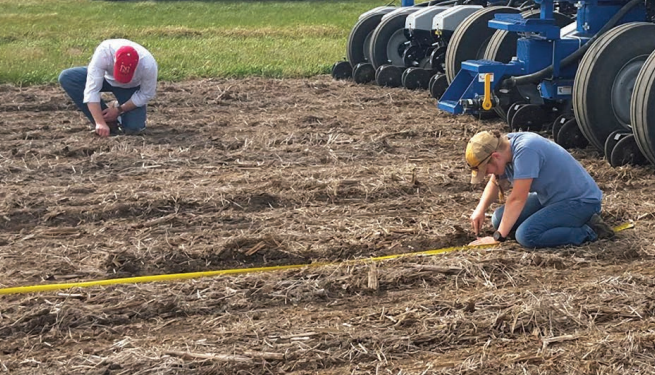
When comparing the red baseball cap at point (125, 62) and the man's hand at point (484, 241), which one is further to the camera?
the red baseball cap at point (125, 62)

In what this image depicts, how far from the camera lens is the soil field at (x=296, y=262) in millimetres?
4754

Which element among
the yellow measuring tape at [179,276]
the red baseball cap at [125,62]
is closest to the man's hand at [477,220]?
the yellow measuring tape at [179,276]

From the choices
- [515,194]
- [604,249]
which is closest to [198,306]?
[515,194]

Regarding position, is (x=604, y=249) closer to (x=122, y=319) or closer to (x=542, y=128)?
(x=122, y=319)

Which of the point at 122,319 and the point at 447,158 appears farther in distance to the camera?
the point at 447,158

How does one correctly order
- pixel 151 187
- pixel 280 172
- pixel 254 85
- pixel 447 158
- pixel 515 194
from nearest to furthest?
pixel 515 194 → pixel 151 187 → pixel 280 172 → pixel 447 158 → pixel 254 85

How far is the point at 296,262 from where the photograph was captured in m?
6.17

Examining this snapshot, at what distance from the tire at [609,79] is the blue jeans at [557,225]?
2644 mm

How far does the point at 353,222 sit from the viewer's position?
22.8 feet

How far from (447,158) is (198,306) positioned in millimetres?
4265

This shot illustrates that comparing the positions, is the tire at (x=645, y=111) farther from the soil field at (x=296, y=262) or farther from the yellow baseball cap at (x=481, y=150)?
the yellow baseball cap at (x=481, y=150)

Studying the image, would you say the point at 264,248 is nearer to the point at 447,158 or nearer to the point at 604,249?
the point at 604,249

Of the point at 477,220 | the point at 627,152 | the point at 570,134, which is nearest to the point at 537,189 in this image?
the point at 477,220

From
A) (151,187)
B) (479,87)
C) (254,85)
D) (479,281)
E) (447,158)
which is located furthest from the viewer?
(254,85)
